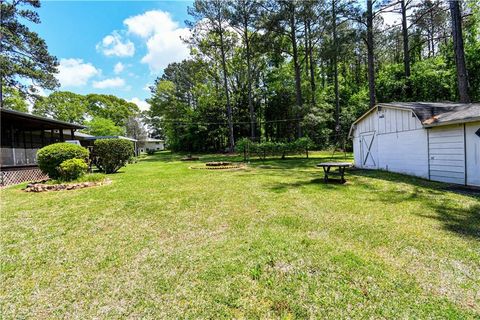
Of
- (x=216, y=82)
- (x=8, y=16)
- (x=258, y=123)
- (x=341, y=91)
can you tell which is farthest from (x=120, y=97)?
(x=341, y=91)

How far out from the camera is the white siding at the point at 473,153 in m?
6.74

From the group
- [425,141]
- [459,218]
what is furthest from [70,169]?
[425,141]

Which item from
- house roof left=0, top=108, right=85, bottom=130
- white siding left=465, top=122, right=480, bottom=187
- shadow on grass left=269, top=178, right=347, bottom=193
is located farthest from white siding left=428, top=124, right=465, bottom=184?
house roof left=0, top=108, right=85, bottom=130

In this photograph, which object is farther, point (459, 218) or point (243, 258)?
point (459, 218)

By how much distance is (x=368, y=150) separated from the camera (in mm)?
11750

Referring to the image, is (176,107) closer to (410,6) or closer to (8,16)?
(8,16)

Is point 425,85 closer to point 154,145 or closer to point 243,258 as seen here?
point 243,258

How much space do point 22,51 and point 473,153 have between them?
70.8 feet

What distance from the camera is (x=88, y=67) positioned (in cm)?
2528

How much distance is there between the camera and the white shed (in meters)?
6.98

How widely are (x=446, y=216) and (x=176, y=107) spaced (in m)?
31.7

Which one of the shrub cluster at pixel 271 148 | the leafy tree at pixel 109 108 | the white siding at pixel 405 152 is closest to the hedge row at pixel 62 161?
the shrub cluster at pixel 271 148

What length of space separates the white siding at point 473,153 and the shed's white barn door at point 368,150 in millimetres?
4268

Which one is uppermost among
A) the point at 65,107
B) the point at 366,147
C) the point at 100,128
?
the point at 65,107
